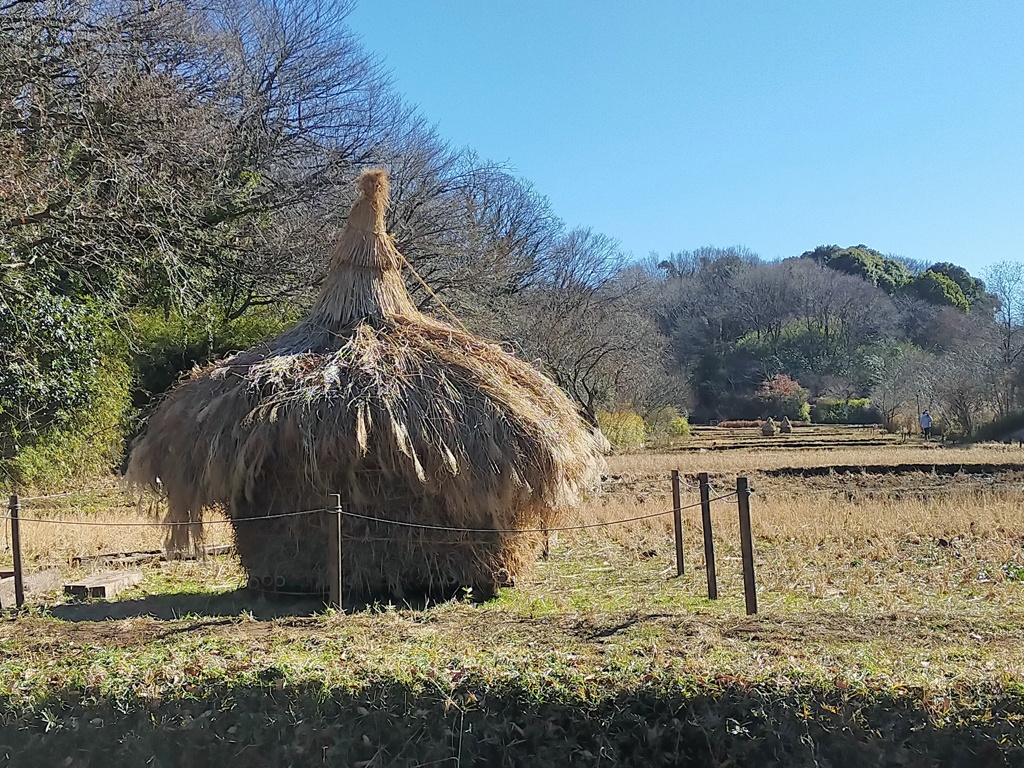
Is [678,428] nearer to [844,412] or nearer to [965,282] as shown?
[844,412]

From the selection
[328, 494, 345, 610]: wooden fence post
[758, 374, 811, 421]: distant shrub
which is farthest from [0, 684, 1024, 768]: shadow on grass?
[758, 374, 811, 421]: distant shrub

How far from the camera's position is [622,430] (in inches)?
1494

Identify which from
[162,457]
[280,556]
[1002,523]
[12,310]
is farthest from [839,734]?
[12,310]

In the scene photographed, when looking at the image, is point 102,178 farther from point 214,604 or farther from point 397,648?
point 397,648

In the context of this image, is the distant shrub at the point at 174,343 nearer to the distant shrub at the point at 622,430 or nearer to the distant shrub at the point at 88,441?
the distant shrub at the point at 88,441

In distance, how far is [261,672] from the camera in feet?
15.9

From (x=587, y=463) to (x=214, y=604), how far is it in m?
3.61

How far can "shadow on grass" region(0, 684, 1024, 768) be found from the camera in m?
4.08

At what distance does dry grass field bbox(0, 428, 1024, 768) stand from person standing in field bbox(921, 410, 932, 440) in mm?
31345

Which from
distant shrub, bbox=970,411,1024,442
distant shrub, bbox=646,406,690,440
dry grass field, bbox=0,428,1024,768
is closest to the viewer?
dry grass field, bbox=0,428,1024,768

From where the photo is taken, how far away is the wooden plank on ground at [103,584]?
29.9ft

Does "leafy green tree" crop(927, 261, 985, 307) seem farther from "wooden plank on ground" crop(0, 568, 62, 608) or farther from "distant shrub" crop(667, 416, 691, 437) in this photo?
"wooden plank on ground" crop(0, 568, 62, 608)

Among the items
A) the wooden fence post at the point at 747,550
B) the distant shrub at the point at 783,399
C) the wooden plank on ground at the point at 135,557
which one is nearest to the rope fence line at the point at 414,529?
the wooden fence post at the point at 747,550

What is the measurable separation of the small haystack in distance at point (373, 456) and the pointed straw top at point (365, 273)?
0.22 meters
